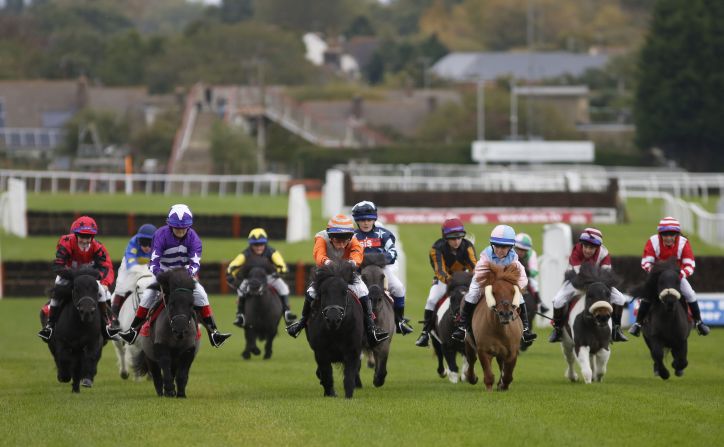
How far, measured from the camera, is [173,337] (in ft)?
52.4

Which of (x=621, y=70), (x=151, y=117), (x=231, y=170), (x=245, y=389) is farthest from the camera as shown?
(x=621, y=70)

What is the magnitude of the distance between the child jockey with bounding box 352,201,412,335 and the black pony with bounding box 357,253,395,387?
0.22 meters

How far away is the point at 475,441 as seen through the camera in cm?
1238

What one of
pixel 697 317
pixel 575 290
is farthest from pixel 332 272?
pixel 697 317

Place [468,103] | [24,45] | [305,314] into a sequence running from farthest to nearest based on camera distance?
[24,45] → [468,103] → [305,314]

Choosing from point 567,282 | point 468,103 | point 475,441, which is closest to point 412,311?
point 567,282

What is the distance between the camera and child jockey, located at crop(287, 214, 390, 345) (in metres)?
16.0

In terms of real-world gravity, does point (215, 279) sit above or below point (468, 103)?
below

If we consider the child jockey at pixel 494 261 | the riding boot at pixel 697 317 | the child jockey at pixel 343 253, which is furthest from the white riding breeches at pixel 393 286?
the riding boot at pixel 697 317

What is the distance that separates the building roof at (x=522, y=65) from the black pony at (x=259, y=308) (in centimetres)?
11376

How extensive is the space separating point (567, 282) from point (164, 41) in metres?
115

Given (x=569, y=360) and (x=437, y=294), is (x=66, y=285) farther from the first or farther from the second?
(x=569, y=360)

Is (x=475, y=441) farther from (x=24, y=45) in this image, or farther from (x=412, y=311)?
Result: (x=24, y=45)

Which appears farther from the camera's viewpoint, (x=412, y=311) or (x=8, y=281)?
(x=8, y=281)
